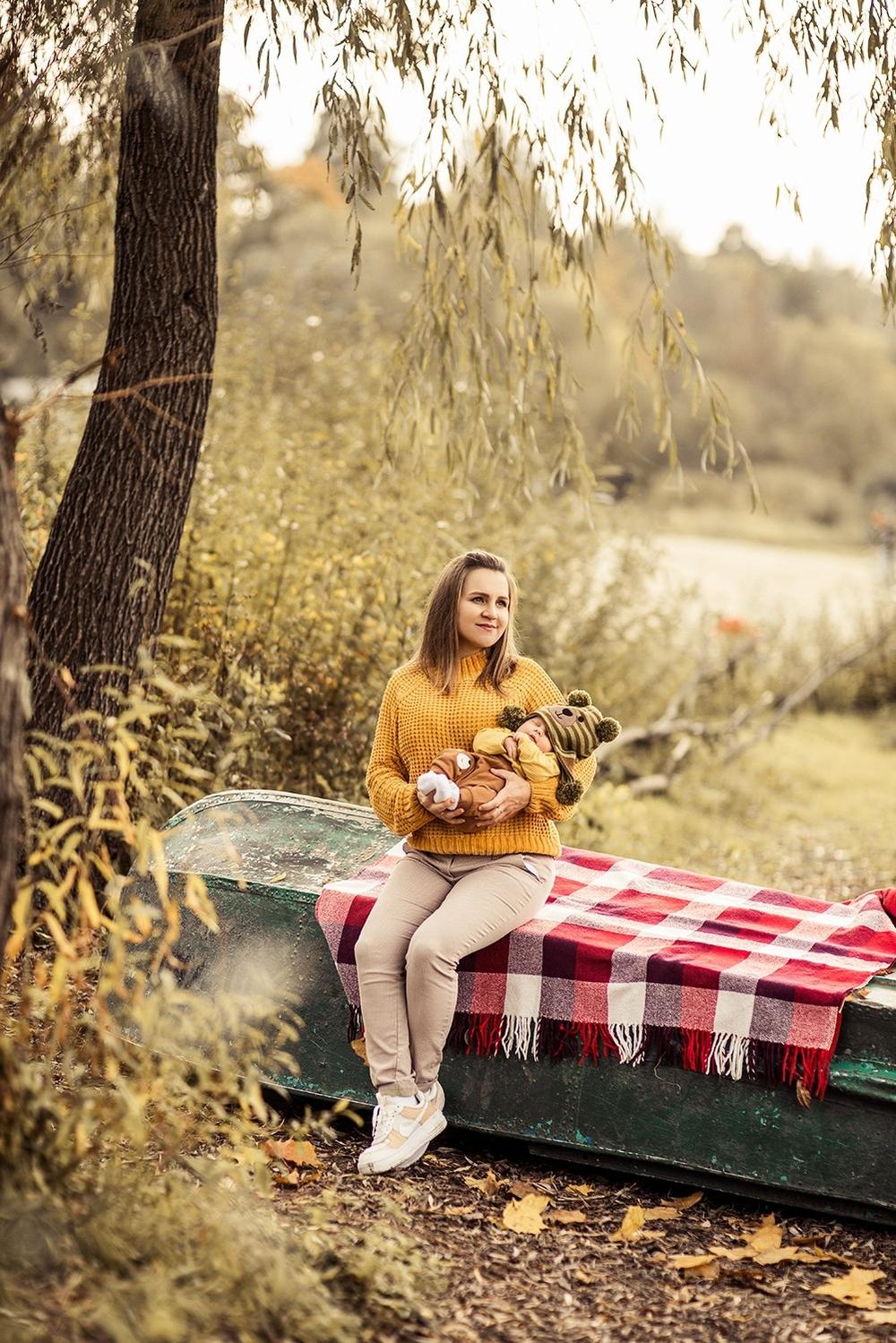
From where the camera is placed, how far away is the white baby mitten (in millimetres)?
3299

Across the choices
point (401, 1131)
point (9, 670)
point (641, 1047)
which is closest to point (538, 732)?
point (641, 1047)

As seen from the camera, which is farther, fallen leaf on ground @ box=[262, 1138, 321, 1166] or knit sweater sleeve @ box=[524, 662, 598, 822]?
knit sweater sleeve @ box=[524, 662, 598, 822]

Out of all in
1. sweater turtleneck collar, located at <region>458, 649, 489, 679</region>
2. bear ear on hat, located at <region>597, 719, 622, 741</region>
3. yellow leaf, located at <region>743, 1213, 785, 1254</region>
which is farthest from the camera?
sweater turtleneck collar, located at <region>458, 649, 489, 679</region>

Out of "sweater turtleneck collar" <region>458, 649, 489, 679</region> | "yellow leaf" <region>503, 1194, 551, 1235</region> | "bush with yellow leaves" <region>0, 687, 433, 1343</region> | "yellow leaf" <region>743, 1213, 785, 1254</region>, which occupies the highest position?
"sweater turtleneck collar" <region>458, 649, 489, 679</region>

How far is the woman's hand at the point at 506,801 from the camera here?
11.0 ft

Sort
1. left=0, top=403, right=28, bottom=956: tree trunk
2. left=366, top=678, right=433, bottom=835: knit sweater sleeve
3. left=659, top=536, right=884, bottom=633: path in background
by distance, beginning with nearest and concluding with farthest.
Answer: left=0, top=403, right=28, bottom=956: tree trunk
left=366, top=678, right=433, bottom=835: knit sweater sleeve
left=659, top=536, right=884, bottom=633: path in background

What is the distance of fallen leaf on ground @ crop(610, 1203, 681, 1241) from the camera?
2.96 metres

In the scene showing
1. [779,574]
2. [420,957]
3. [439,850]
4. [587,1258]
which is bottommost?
[587,1258]

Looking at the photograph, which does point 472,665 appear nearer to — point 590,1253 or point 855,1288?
point 590,1253

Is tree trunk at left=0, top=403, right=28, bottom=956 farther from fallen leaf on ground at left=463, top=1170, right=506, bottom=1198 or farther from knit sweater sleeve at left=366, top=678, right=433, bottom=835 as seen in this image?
fallen leaf on ground at left=463, top=1170, right=506, bottom=1198

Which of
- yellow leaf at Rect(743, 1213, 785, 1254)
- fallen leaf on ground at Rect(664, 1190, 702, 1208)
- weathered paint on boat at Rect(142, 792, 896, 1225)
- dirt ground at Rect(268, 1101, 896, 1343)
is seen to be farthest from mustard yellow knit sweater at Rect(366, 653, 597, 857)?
yellow leaf at Rect(743, 1213, 785, 1254)

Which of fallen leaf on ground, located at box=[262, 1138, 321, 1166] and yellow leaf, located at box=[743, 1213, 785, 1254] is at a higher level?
fallen leaf on ground, located at box=[262, 1138, 321, 1166]

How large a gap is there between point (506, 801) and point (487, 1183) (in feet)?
3.02

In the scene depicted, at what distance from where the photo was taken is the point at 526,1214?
3.02 meters
